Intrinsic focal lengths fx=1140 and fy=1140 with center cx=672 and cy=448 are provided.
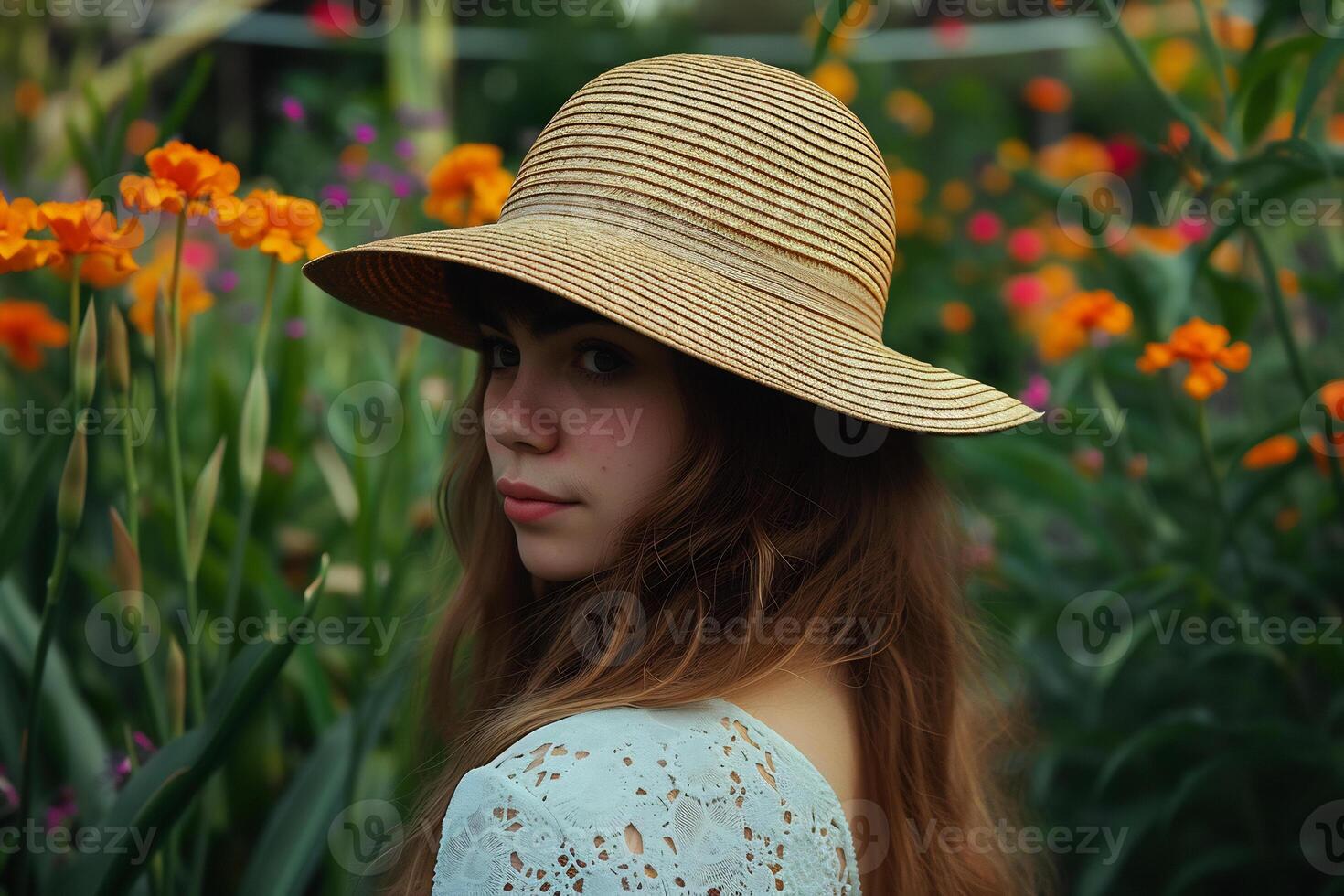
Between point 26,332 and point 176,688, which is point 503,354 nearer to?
point 176,688

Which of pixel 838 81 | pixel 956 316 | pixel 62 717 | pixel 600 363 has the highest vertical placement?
pixel 838 81

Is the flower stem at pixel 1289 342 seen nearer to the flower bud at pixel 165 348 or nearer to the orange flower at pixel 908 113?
the flower bud at pixel 165 348

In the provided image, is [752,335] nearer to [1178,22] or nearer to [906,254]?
[906,254]

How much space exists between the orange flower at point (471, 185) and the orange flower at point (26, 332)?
630 mm

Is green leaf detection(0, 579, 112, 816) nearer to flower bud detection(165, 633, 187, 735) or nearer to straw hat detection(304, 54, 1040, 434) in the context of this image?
flower bud detection(165, 633, 187, 735)

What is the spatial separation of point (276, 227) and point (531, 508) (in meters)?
0.45

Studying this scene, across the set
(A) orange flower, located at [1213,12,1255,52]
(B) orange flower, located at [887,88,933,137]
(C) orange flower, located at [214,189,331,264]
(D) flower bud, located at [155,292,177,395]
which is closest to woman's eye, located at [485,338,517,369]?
(C) orange flower, located at [214,189,331,264]

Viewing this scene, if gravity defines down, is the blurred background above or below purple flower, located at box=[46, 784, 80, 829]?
above

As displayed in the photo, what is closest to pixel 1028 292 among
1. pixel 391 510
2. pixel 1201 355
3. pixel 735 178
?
pixel 1201 355

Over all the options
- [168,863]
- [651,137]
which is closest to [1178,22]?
[651,137]

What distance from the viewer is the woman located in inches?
32.9

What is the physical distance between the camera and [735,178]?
97 cm

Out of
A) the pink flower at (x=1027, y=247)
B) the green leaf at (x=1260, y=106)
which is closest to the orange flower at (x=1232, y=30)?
the green leaf at (x=1260, y=106)

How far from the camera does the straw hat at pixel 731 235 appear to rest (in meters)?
0.90
